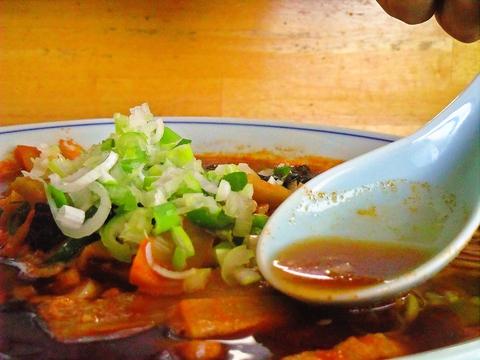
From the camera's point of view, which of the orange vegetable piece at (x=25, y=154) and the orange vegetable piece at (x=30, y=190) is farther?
the orange vegetable piece at (x=25, y=154)

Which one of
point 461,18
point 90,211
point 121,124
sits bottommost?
point 90,211

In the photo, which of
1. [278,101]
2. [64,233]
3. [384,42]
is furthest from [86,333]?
[384,42]

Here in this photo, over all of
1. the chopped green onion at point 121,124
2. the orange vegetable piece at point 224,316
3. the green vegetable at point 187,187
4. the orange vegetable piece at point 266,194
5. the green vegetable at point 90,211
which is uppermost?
the chopped green onion at point 121,124

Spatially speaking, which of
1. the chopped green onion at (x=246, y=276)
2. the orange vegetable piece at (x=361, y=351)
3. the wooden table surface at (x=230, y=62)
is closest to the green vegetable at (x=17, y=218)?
the chopped green onion at (x=246, y=276)

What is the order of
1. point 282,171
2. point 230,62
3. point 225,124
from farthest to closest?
point 230,62 → point 225,124 → point 282,171

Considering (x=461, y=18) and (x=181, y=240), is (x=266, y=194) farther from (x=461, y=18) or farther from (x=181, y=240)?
(x=461, y=18)

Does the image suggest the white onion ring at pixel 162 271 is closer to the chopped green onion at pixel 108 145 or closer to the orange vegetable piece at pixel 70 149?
the chopped green onion at pixel 108 145

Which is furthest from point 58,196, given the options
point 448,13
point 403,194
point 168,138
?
point 448,13
